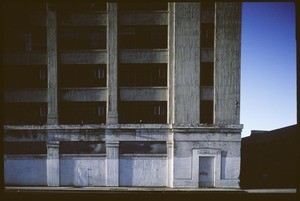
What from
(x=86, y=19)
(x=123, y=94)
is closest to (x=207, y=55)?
(x=123, y=94)

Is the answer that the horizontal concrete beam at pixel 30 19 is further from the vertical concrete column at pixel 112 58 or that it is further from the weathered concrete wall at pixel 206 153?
the weathered concrete wall at pixel 206 153

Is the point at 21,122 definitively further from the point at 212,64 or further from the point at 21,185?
the point at 212,64

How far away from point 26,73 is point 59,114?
4756mm

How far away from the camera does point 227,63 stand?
1988 cm

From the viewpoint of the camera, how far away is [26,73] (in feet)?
69.2

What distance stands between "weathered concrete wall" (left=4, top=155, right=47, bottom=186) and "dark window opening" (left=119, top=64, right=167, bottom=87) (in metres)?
9.70

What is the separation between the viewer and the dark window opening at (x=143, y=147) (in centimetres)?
2014

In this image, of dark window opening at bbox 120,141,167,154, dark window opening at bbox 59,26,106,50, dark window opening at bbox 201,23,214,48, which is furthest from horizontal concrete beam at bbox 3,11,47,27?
dark window opening at bbox 201,23,214,48

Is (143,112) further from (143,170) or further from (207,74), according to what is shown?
(207,74)

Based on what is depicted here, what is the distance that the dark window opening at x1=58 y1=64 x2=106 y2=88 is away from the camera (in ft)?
68.7

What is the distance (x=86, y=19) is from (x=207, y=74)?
37.9 feet

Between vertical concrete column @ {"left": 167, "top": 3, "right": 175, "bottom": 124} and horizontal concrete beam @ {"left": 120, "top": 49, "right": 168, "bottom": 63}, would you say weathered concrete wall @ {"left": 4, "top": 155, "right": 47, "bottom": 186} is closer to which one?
horizontal concrete beam @ {"left": 120, "top": 49, "right": 168, "bottom": 63}

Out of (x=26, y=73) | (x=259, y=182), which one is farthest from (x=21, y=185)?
(x=259, y=182)

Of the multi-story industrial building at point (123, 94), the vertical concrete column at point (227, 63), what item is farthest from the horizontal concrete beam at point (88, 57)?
the vertical concrete column at point (227, 63)
